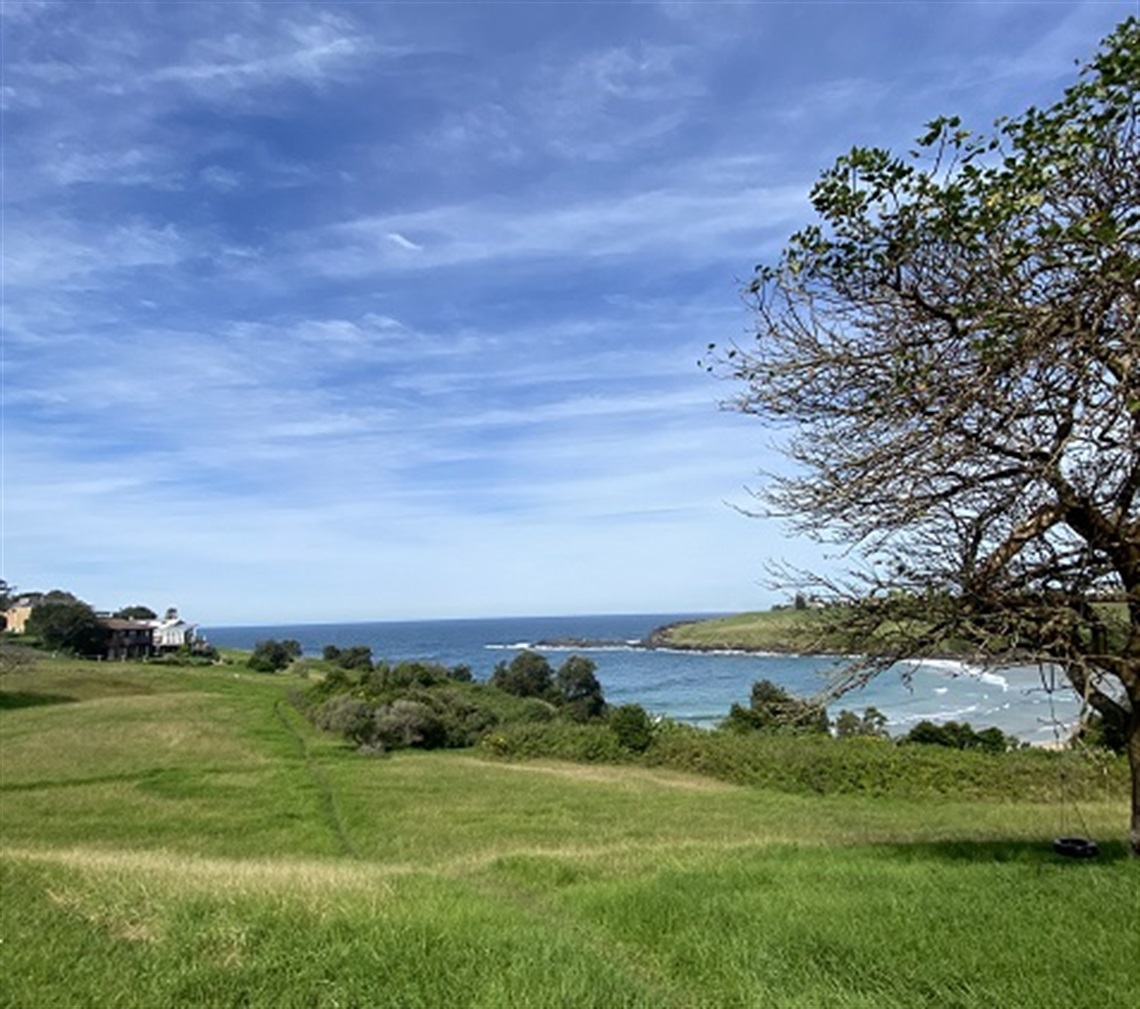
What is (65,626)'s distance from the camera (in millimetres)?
103250

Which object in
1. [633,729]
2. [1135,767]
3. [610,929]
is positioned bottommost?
[633,729]

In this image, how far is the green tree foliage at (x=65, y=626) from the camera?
340ft

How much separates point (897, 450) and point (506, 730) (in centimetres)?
4883

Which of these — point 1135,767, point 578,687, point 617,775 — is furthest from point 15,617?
point 1135,767

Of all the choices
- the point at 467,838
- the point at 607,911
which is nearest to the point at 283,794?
the point at 467,838

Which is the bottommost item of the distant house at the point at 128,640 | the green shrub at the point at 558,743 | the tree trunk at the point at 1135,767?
the green shrub at the point at 558,743

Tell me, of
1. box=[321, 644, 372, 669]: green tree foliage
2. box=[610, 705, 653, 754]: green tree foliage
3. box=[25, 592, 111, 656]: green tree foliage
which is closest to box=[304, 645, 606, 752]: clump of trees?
box=[610, 705, 653, 754]: green tree foliage

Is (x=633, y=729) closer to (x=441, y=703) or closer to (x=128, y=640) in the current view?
(x=441, y=703)

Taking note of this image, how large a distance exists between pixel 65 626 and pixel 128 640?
17223 mm

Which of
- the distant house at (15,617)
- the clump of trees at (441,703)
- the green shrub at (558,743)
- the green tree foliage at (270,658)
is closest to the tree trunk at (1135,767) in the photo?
the green shrub at (558,743)

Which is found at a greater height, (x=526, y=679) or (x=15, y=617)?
(x=15, y=617)

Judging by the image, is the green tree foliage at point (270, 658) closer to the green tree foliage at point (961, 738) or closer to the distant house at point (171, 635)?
the distant house at point (171, 635)

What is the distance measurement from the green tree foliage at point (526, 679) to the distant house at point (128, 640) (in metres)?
62.0

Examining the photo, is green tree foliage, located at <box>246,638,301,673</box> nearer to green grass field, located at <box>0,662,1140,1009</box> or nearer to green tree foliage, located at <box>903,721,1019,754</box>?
green tree foliage, located at <box>903,721,1019,754</box>
